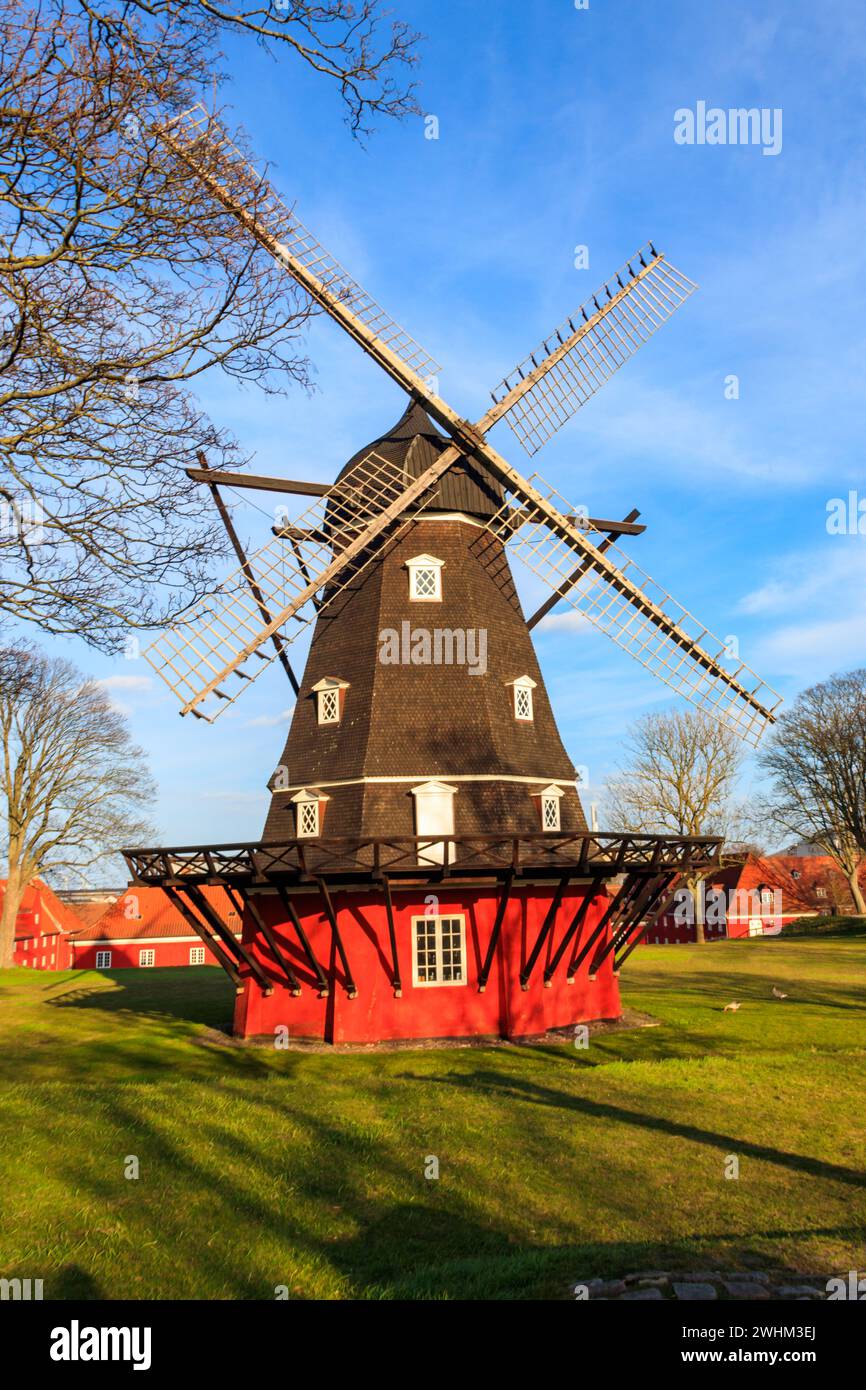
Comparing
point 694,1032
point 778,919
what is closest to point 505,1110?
point 694,1032

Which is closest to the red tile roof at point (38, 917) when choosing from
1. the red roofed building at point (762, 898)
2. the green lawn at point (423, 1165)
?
the red roofed building at point (762, 898)

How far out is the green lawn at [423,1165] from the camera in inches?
273

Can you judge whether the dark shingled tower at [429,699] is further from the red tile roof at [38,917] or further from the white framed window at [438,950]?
the red tile roof at [38,917]

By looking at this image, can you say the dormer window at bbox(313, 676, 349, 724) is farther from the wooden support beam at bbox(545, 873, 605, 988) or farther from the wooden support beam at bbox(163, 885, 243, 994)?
the wooden support beam at bbox(545, 873, 605, 988)

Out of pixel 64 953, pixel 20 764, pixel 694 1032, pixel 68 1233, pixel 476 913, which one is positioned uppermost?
pixel 20 764

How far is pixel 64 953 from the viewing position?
201ft

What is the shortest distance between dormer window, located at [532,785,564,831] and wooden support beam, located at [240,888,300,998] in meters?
5.70

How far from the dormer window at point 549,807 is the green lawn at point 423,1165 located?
420 centimetres

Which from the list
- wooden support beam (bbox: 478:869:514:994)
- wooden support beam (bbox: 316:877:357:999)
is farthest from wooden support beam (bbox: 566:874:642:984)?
wooden support beam (bbox: 316:877:357:999)

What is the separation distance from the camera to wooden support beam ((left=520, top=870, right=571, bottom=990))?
17.4m

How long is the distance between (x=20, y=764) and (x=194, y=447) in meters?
33.8

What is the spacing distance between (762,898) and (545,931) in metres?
48.1

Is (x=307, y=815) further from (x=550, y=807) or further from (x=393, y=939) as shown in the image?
(x=550, y=807)
